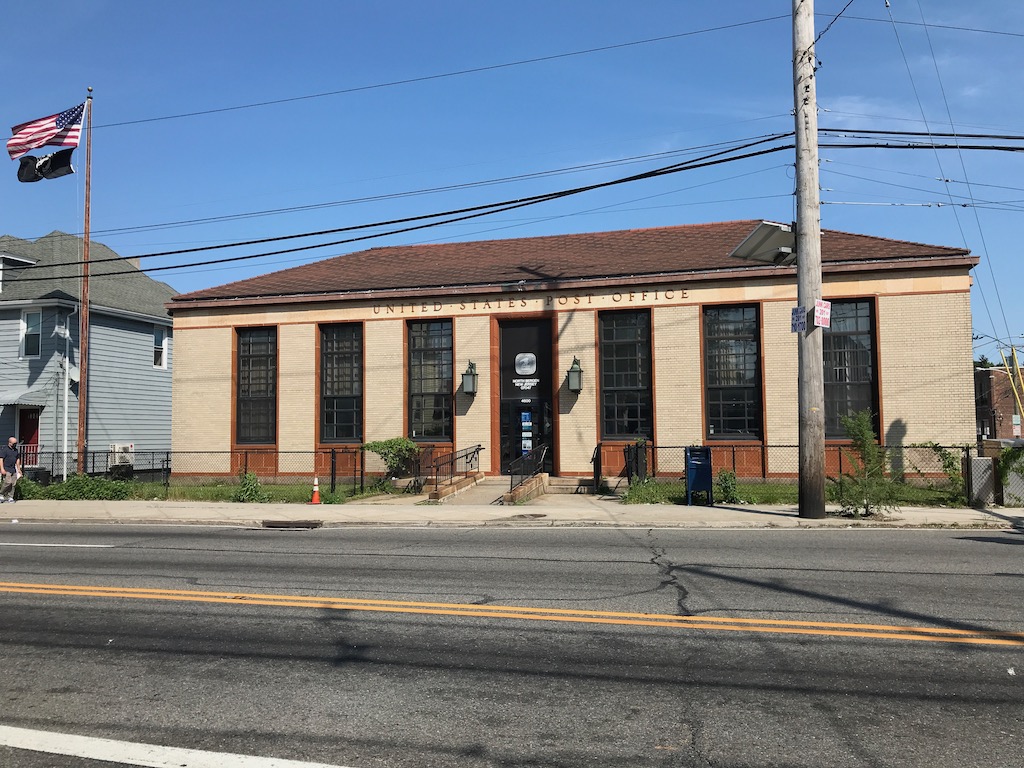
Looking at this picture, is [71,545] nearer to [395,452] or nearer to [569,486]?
[395,452]

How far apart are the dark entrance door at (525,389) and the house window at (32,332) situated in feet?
57.7

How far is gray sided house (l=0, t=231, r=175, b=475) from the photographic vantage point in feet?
93.8

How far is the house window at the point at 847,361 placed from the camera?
71.8 feet

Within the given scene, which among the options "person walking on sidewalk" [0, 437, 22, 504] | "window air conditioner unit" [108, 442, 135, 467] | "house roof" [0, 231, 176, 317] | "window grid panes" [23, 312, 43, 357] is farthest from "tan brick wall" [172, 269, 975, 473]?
"person walking on sidewalk" [0, 437, 22, 504]

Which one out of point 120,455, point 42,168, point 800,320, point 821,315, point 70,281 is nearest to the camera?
point 821,315

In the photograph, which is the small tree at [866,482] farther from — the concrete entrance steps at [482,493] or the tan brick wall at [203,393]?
the tan brick wall at [203,393]

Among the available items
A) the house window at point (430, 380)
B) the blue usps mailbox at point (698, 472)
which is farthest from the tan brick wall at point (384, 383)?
the blue usps mailbox at point (698, 472)

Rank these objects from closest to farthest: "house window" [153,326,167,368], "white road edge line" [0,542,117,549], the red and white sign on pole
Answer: "white road edge line" [0,542,117,549]
the red and white sign on pole
"house window" [153,326,167,368]

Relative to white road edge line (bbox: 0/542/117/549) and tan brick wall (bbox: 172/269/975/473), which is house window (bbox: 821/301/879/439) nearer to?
tan brick wall (bbox: 172/269/975/473)

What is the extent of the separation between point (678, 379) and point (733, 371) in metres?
1.58

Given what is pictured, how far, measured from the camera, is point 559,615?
7168mm

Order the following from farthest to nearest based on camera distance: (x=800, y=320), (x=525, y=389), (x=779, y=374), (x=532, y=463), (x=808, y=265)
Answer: (x=525, y=389) → (x=532, y=463) → (x=779, y=374) → (x=808, y=265) → (x=800, y=320)

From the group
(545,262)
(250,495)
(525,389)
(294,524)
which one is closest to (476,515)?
(294,524)

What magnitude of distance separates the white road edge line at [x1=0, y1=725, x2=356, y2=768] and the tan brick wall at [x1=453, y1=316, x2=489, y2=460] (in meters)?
19.6
